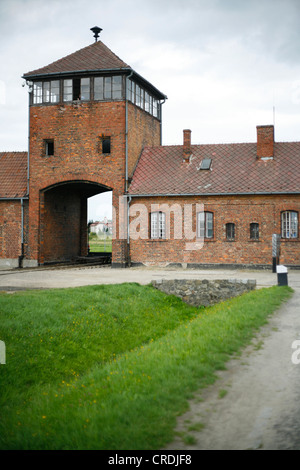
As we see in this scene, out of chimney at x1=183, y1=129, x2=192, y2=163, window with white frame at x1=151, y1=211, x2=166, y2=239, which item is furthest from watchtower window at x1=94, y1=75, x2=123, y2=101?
window with white frame at x1=151, y1=211, x2=166, y2=239

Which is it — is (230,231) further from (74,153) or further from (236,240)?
(74,153)

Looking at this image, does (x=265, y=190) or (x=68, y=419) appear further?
(x=265, y=190)

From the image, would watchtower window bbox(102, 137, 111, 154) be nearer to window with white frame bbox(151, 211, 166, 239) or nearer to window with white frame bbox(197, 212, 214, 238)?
window with white frame bbox(151, 211, 166, 239)

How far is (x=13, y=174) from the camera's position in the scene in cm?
2872

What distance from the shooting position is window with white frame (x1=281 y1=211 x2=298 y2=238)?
78.5ft

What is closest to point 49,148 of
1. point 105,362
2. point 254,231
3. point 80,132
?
point 80,132

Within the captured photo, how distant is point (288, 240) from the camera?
23.9 m

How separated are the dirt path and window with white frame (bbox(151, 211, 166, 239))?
58.4ft

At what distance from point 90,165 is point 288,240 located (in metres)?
10.9

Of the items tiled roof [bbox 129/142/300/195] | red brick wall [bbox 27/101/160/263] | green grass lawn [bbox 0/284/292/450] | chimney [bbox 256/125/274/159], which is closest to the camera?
green grass lawn [bbox 0/284/292/450]

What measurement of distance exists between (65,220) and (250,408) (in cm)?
2488

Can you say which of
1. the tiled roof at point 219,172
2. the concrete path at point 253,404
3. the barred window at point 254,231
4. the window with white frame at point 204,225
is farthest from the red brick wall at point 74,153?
the concrete path at point 253,404

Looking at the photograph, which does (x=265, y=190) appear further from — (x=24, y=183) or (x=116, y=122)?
(x=24, y=183)

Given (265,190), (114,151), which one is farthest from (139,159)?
(265,190)
